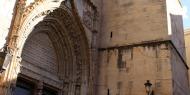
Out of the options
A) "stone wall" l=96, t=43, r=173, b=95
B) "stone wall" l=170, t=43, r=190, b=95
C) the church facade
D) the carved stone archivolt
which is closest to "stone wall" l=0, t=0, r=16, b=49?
the church facade

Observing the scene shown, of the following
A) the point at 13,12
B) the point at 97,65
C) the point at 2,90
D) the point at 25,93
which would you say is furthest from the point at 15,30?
the point at 97,65

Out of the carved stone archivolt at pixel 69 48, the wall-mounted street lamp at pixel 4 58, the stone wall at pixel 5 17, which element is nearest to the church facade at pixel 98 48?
the carved stone archivolt at pixel 69 48

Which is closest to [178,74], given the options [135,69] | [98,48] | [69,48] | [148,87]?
[135,69]

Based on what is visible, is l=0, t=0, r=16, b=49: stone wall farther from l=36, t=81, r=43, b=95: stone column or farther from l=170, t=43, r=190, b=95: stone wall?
l=170, t=43, r=190, b=95: stone wall

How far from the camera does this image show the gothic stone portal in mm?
8094

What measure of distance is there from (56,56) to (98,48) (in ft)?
5.34

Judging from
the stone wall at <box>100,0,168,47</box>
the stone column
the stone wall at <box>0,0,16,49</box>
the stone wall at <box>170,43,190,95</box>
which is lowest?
the stone column

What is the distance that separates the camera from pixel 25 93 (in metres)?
8.12

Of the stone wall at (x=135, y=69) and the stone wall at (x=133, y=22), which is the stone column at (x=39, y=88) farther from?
the stone wall at (x=133, y=22)

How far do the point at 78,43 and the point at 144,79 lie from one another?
228cm

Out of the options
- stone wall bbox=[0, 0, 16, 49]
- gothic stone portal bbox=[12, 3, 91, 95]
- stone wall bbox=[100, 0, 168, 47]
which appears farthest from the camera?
stone wall bbox=[100, 0, 168, 47]

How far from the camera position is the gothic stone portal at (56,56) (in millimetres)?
8094

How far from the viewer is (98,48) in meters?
10.2

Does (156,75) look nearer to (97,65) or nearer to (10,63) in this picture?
(97,65)
